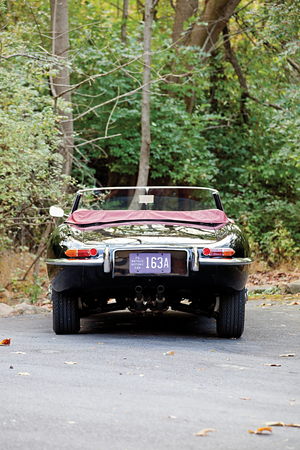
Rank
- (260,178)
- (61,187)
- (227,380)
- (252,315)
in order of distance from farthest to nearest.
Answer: (260,178) < (61,187) < (252,315) < (227,380)

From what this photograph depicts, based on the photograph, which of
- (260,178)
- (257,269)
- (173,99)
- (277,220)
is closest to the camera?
(257,269)

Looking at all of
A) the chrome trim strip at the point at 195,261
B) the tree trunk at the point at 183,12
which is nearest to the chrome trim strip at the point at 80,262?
the chrome trim strip at the point at 195,261

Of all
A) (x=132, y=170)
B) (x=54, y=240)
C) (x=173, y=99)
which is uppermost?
(x=173, y=99)

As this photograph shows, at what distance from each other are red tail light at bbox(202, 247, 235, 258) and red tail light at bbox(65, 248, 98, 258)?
3.14 ft

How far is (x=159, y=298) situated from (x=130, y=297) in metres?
0.31

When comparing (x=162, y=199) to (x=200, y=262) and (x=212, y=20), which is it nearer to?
(x=200, y=262)

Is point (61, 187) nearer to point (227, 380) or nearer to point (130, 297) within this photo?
point (130, 297)

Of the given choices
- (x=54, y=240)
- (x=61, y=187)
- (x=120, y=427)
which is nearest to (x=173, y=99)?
(x=61, y=187)

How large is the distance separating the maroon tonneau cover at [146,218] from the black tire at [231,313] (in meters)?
0.72

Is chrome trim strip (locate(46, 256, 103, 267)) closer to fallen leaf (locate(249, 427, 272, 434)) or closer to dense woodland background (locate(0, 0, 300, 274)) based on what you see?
fallen leaf (locate(249, 427, 272, 434))

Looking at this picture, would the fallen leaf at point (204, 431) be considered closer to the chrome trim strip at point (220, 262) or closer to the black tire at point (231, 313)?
the chrome trim strip at point (220, 262)

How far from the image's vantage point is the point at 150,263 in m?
5.24

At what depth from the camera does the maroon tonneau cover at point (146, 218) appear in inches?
232

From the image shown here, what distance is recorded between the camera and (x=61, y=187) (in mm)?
11023
